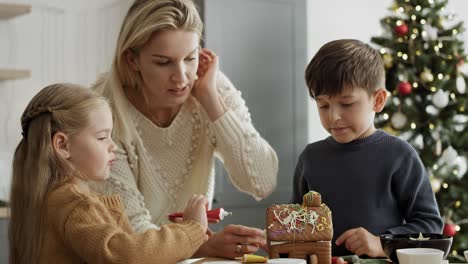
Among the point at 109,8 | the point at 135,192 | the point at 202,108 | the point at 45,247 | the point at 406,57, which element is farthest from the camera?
the point at 109,8

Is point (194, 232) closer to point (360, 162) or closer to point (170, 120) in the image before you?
point (360, 162)

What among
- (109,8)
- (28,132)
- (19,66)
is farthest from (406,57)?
(28,132)

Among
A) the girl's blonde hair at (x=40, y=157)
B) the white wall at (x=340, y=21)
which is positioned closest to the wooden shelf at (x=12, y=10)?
the white wall at (x=340, y=21)

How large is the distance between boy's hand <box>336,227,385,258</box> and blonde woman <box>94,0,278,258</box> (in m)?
0.55

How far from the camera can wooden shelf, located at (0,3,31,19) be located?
448 cm

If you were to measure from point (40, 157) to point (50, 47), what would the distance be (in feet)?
10.5

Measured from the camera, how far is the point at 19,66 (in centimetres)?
472

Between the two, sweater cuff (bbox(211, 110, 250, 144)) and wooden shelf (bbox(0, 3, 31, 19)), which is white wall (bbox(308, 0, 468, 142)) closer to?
wooden shelf (bbox(0, 3, 31, 19))

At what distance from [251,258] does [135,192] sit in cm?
62

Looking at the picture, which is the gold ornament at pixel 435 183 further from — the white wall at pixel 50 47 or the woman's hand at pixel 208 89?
the woman's hand at pixel 208 89

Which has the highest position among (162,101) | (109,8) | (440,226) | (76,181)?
(109,8)

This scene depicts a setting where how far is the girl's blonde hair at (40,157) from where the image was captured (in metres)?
1.71

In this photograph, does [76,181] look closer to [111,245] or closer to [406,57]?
[111,245]

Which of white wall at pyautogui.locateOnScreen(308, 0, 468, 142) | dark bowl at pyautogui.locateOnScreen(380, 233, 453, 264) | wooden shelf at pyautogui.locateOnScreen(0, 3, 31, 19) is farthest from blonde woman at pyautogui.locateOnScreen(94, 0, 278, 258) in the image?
white wall at pyautogui.locateOnScreen(308, 0, 468, 142)
